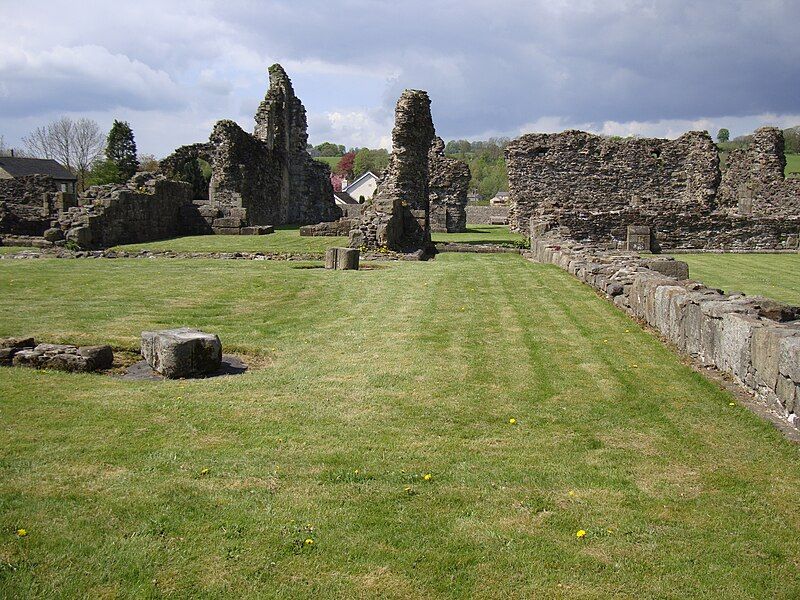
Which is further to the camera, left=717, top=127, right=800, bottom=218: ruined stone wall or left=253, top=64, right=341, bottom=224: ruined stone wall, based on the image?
left=253, top=64, right=341, bottom=224: ruined stone wall

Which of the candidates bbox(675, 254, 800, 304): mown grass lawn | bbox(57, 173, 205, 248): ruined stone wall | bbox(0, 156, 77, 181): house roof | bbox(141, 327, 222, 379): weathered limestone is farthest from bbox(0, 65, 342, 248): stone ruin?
bbox(0, 156, 77, 181): house roof

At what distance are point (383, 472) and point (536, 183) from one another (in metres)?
37.3

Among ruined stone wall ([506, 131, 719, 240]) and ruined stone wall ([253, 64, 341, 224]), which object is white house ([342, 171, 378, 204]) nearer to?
ruined stone wall ([253, 64, 341, 224])

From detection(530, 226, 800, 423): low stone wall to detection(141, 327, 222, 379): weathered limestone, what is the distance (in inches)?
233

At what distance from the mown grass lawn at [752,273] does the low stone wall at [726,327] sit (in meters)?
3.33

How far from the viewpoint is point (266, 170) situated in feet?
125

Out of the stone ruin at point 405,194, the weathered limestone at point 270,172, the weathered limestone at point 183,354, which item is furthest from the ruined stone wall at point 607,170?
the weathered limestone at point 183,354

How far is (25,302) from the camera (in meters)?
11.5

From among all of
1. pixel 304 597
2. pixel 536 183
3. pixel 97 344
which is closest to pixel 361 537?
pixel 304 597

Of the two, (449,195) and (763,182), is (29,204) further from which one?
(763,182)

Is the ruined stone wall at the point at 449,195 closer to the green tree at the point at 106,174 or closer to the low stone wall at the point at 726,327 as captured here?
the low stone wall at the point at 726,327

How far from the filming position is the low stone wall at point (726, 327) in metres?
6.73

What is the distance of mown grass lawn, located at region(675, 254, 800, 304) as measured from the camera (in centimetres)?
1520

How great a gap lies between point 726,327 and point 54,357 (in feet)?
25.3
